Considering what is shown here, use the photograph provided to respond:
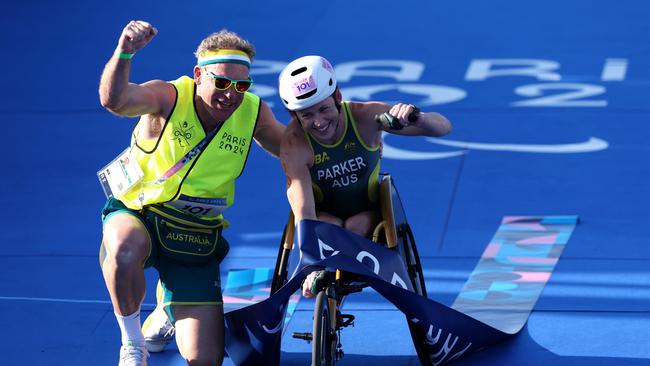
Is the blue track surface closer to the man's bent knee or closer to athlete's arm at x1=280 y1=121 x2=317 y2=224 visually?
the man's bent knee

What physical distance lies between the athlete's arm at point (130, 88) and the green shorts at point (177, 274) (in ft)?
1.71

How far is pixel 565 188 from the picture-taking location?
26.3ft

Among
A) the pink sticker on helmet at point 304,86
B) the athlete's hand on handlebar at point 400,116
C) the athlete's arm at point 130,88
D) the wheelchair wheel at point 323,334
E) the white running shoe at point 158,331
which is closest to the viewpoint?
the wheelchair wheel at point 323,334

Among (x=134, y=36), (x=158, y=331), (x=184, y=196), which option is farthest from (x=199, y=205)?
(x=134, y=36)

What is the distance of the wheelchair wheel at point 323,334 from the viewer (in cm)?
493

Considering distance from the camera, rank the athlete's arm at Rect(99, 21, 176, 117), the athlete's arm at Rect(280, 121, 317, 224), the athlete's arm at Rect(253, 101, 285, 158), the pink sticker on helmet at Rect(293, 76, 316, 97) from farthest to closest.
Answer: the athlete's arm at Rect(253, 101, 285, 158) < the athlete's arm at Rect(280, 121, 317, 224) < the pink sticker on helmet at Rect(293, 76, 316, 97) < the athlete's arm at Rect(99, 21, 176, 117)

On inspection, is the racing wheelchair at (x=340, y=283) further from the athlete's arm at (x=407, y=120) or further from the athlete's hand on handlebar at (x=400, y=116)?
Answer: the athlete's hand on handlebar at (x=400, y=116)

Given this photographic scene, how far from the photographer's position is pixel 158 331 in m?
5.94

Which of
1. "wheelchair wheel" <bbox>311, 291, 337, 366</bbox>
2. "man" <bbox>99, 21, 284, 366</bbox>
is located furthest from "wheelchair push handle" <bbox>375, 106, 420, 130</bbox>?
"wheelchair wheel" <bbox>311, 291, 337, 366</bbox>

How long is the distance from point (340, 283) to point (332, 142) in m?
0.71

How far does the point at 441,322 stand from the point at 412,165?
328 cm

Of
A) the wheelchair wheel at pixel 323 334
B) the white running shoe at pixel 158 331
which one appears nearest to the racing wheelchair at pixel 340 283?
the wheelchair wheel at pixel 323 334

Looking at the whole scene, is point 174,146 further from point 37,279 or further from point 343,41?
point 343,41

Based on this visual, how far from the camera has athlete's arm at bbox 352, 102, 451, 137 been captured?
5.17m
